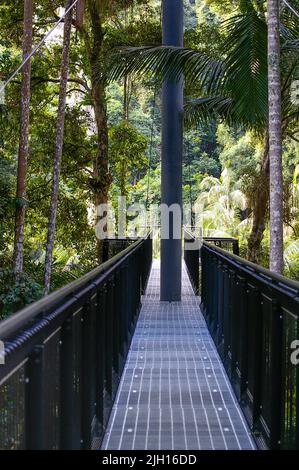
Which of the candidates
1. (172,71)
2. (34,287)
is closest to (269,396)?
(172,71)

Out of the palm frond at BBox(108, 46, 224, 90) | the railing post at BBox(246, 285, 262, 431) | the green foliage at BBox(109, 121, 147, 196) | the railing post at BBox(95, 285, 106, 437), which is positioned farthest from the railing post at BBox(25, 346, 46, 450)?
the green foliage at BBox(109, 121, 147, 196)

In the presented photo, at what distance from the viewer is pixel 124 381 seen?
20.1ft

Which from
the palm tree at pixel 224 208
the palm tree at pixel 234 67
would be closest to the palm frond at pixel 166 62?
the palm tree at pixel 234 67

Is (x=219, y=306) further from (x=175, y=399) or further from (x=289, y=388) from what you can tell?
(x=289, y=388)

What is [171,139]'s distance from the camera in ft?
39.7

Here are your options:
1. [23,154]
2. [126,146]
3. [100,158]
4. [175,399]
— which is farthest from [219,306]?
[126,146]

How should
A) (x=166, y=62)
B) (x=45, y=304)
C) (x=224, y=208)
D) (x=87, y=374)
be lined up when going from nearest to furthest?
(x=45, y=304) → (x=87, y=374) → (x=166, y=62) → (x=224, y=208)

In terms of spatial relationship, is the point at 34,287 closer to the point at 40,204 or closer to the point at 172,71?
the point at 172,71

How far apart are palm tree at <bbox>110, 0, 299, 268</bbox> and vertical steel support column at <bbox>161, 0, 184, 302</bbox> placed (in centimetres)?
53

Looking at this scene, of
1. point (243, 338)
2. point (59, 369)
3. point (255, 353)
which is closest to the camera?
point (59, 369)

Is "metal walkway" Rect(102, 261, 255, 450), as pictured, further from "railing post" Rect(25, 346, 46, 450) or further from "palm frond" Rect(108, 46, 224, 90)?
"palm frond" Rect(108, 46, 224, 90)

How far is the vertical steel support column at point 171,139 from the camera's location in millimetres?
12023

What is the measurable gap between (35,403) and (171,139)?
1015cm

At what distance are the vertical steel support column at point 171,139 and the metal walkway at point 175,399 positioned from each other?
3.07 metres
